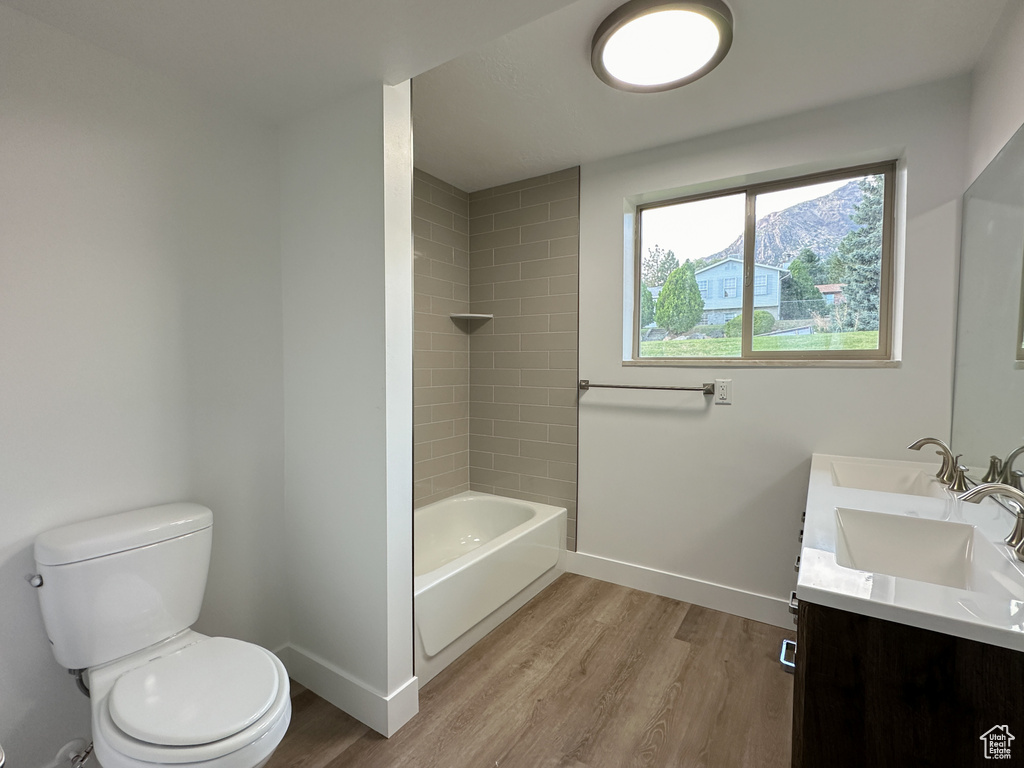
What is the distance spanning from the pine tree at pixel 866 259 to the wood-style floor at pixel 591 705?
1520 millimetres

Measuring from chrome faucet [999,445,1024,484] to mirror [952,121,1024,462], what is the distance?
0.08ft

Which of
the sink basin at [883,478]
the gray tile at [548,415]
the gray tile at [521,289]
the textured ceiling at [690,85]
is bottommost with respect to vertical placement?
the sink basin at [883,478]

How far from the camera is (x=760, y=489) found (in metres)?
2.30

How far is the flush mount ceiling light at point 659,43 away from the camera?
146 cm

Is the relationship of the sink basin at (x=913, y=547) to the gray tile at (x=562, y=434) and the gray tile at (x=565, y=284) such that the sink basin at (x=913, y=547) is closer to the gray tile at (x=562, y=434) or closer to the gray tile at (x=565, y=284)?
the gray tile at (x=562, y=434)

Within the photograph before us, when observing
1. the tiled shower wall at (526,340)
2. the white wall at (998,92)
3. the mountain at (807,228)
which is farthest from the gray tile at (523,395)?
the white wall at (998,92)

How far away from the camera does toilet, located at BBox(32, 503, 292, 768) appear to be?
3.55 feet

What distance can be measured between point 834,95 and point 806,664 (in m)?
2.20

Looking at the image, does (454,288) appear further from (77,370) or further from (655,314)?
(77,370)

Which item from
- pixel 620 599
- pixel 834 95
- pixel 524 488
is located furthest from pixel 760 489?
pixel 834 95

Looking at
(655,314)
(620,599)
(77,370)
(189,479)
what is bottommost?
(620,599)

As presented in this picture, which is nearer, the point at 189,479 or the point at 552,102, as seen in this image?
the point at 189,479

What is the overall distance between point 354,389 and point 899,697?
1586 millimetres

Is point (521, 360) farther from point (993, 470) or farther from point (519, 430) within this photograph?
point (993, 470)
